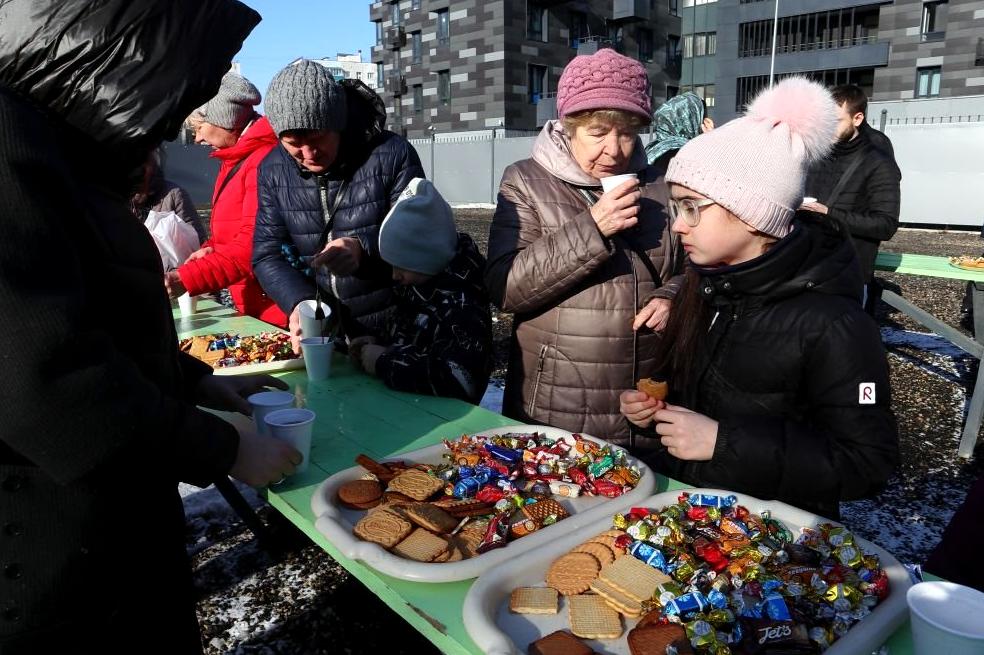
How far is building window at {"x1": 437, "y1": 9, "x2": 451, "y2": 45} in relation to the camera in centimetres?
3272

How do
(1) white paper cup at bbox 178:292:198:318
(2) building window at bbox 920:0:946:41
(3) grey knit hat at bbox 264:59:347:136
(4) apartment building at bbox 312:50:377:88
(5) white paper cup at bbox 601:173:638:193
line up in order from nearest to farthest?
1. (5) white paper cup at bbox 601:173:638:193
2. (3) grey knit hat at bbox 264:59:347:136
3. (1) white paper cup at bbox 178:292:198:318
4. (2) building window at bbox 920:0:946:41
5. (4) apartment building at bbox 312:50:377:88

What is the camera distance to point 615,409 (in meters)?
2.10

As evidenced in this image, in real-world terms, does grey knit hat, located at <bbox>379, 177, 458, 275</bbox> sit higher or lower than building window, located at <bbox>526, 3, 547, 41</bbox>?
lower

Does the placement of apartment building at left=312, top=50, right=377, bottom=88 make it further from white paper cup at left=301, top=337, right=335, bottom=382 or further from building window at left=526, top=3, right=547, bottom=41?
white paper cup at left=301, top=337, right=335, bottom=382

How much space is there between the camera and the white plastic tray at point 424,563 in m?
1.14

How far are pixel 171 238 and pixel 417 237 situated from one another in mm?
2087

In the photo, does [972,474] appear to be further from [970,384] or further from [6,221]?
[6,221]

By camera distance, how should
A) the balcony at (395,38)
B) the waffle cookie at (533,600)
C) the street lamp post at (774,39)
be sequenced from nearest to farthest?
the waffle cookie at (533,600) < the street lamp post at (774,39) < the balcony at (395,38)

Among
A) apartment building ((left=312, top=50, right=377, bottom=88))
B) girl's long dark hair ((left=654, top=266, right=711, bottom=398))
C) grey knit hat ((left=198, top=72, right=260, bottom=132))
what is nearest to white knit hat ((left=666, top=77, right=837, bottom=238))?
girl's long dark hair ((left=654, top=266, right=711, bottom=398))

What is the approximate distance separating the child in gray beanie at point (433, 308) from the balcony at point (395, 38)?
3612cm

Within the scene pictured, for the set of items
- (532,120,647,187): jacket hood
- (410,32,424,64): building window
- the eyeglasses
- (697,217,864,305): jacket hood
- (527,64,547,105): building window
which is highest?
(410,32,424,64): building window

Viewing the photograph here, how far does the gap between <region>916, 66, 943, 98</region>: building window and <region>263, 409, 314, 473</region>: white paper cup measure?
96.0 feet

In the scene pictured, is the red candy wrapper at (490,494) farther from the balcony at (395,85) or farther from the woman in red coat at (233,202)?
the balcony at (395,85)

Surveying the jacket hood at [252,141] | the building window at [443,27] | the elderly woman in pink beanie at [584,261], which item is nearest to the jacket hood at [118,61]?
the elderly woman in pink beanie at [584,261]
